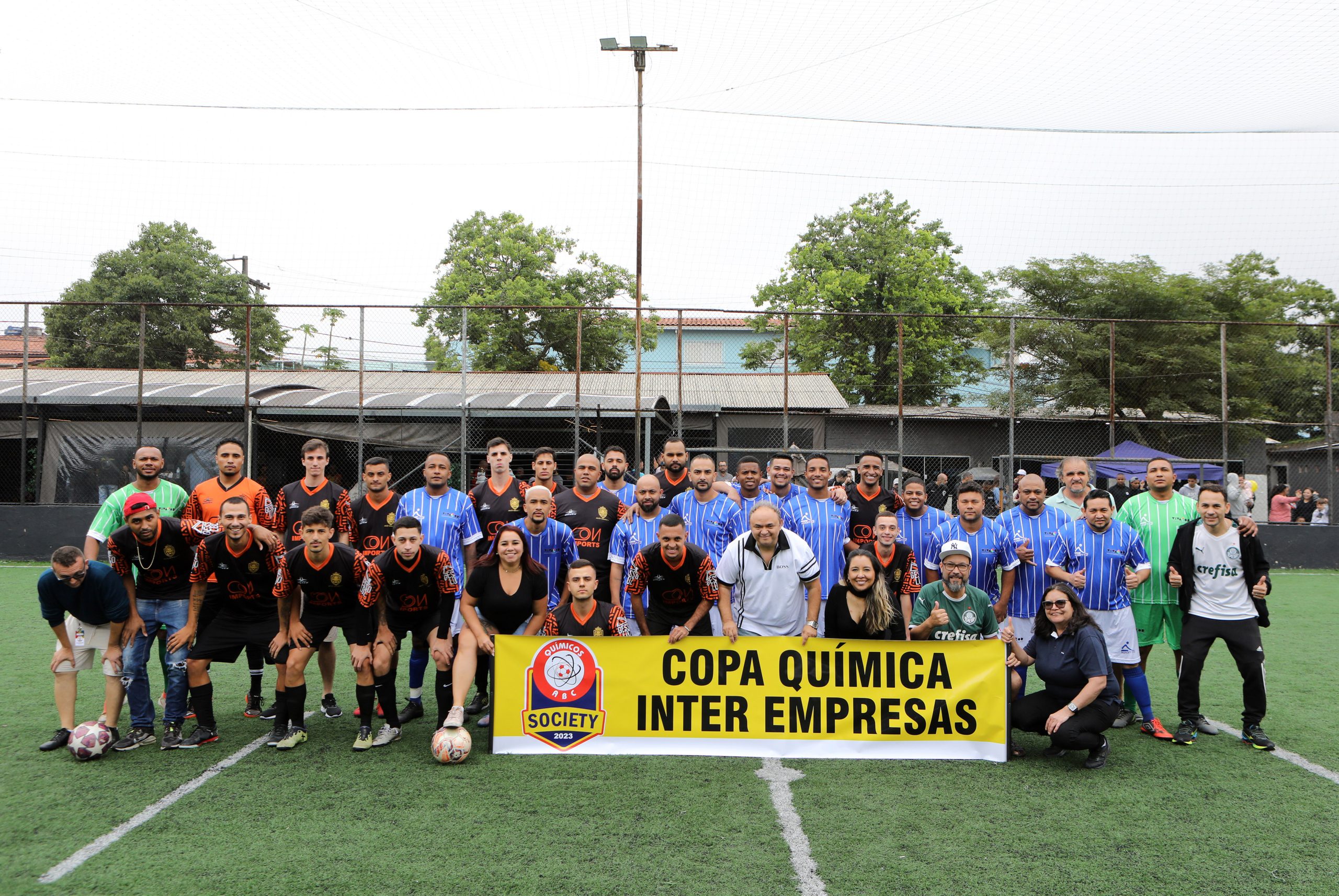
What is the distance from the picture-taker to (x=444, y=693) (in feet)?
21.0

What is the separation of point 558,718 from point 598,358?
2324 centimetres

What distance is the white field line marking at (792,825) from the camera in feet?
12.9

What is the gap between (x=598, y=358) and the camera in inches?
1125

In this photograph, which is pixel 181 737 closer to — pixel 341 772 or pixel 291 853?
pixel 341 772

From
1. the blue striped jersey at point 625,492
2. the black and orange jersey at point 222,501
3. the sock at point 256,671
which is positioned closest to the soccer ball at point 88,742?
the sock at point 256,671

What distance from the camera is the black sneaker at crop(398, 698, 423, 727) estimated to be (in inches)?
256

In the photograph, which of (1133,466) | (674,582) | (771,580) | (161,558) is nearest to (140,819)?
(161,558)

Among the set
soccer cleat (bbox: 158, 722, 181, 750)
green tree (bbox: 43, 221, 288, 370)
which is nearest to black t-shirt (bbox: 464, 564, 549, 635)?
soccer cleat (bbox: 158, 722, 181, 750)

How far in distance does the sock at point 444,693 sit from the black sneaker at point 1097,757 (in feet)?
13.7

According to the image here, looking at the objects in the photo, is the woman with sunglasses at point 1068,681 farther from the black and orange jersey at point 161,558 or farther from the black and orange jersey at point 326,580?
the black and orange jersey at point 161,558

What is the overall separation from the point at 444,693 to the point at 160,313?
99.2 ft

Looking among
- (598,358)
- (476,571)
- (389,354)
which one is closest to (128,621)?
(476,571)

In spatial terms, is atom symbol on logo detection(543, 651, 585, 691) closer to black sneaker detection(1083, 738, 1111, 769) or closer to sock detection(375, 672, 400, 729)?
sock detection(375, 672, 400, 729)

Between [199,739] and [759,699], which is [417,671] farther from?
[759,699]
